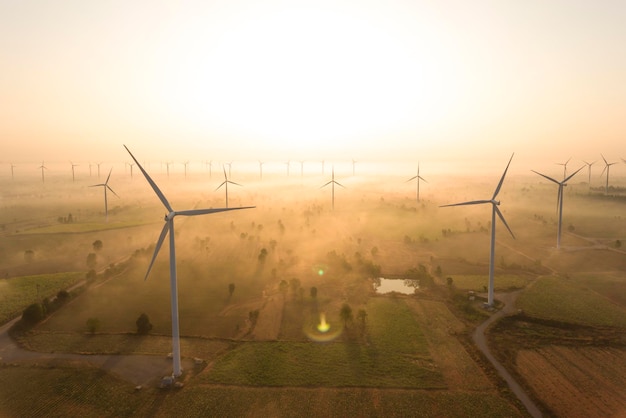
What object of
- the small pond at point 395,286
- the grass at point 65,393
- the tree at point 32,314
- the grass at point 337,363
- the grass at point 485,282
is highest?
the tree at point 32,314

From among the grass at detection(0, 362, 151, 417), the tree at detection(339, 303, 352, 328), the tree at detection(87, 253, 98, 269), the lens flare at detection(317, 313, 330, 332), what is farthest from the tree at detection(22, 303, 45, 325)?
the tree at detection(339, 303, 352, 328)

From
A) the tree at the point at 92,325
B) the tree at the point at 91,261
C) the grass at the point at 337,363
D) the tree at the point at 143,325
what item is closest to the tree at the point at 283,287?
the grass at the point at 337,363

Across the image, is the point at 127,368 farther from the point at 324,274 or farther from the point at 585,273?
the point at 585,273

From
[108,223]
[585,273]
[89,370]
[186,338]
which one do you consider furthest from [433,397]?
[108,223]

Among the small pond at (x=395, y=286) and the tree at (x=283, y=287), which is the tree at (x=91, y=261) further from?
the small pond at (x=395, y=286)

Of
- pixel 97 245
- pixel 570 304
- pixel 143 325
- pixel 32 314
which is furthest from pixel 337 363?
pixel 97 245

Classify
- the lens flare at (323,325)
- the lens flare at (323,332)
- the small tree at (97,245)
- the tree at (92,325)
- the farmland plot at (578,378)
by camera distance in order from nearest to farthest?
the farmland plot at (578,378) → the lens flare at (323,332) → the tree at (92,325) → the lens flare at (323,325) → the small tree at (97,245)

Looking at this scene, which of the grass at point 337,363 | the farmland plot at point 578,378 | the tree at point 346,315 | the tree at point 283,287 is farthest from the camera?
the tree at point 283,287
